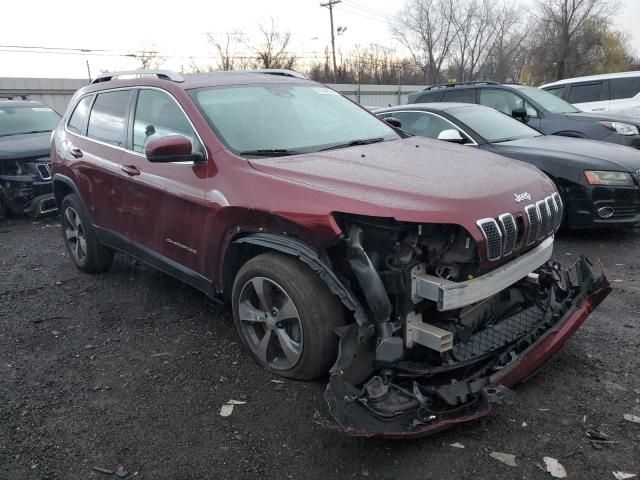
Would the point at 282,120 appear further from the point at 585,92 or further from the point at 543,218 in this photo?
the point at 585,92

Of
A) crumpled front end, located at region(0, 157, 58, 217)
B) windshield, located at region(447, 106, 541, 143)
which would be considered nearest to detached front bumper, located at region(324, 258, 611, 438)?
windshield, located at region(447, 106, 541, 143)

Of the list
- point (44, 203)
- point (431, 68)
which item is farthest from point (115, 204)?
point (431, 68)

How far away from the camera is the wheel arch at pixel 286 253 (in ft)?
8.89

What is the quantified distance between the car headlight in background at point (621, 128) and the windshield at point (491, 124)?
2108 millimetres

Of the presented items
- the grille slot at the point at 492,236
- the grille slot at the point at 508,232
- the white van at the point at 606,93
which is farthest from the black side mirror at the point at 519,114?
the grille slot at the point at 492,236

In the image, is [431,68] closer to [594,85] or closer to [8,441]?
[594,85]

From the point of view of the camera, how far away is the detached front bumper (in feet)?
8.02

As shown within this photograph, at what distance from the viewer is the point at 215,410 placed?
301 centimetres

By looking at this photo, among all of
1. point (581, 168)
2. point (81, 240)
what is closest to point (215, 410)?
point (81, 240)

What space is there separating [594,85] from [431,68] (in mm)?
42271

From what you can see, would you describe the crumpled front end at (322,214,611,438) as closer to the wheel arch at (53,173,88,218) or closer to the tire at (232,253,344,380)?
the tire at (232,253,344,380)

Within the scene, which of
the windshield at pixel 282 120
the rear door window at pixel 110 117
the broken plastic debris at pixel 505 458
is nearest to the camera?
the broken plastic debris at pixel 505 458

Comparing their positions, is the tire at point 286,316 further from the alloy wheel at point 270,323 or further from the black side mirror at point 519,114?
the black side mirror at point 519,114

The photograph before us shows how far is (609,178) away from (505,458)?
4.04 metres
